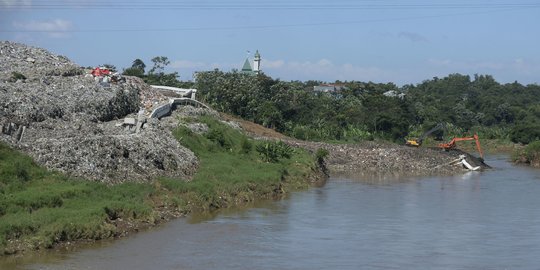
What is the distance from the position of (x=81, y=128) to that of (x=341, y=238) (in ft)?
42.3

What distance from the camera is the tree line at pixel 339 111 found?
70.2m

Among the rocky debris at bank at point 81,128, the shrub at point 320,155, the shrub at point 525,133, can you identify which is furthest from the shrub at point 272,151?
the shrub at point 525,133

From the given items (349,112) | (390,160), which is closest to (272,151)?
(390,160)

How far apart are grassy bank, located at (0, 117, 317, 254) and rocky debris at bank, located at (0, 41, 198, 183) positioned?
892 millimetres

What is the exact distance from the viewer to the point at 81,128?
33.4 m

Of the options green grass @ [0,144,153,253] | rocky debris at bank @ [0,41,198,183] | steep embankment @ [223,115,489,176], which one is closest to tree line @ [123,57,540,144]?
steep embankment @ [223,115,489,176]

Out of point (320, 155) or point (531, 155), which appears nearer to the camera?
point (320, 155)

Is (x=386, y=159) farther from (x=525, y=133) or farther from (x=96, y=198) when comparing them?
(x=525, y=133)

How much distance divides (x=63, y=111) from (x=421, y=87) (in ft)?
445

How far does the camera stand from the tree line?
70.2 metres

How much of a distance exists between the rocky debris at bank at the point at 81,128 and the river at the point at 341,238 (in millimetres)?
3720

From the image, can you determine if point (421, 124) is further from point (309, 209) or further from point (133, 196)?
point (133, 196)

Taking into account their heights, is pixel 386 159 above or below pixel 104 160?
above

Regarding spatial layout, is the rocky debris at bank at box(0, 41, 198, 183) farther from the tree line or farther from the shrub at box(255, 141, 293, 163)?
the tree line
